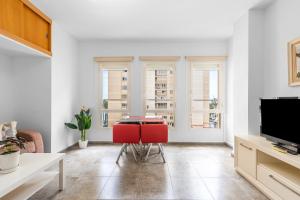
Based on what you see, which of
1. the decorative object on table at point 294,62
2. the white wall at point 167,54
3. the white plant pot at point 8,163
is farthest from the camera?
the white wall at point 167,54

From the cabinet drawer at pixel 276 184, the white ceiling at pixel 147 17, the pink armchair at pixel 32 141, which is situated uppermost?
the white ceiling at pixel 147 17

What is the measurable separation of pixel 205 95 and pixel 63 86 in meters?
3.38

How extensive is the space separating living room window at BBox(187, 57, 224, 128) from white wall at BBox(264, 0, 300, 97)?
71.8 inches

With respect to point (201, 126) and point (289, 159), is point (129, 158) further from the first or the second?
point (289, 159)

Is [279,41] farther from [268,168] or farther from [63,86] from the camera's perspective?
[63,86]

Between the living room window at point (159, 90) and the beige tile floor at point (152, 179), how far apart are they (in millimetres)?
1352

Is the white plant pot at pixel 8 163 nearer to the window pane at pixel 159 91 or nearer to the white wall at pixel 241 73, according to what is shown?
the white wall at pixel 241 73

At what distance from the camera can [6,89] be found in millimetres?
3436

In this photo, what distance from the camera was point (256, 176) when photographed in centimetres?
239

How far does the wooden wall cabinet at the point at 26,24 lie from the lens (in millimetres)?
2539

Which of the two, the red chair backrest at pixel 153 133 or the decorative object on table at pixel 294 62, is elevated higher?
the decorative object on table at pixel 294 62

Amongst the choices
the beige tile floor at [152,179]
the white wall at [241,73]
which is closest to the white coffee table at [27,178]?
the beige tile floor at [152,179]

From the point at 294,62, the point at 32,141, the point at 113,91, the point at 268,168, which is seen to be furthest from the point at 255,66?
the point at 32,141

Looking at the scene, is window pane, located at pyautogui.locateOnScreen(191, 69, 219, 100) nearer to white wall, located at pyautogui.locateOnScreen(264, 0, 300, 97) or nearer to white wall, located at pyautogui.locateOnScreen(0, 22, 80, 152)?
white wall, located at pyautogui.locateOnScreen(264, 0, 300, 97)
